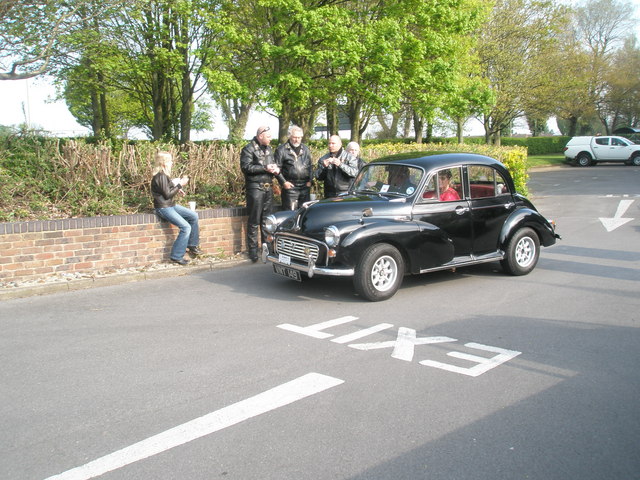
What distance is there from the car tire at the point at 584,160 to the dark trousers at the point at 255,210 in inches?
1299

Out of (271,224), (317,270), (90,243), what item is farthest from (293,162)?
(90,243)

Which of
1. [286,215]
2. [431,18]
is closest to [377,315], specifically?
[286,215]

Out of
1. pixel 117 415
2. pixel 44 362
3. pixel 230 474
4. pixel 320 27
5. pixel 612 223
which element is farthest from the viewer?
pixel 320 27

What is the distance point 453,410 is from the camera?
402 cm

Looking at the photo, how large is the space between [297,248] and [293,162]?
2.83 m

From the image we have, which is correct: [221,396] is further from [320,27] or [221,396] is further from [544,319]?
[320,27]

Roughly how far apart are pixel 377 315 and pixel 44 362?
131 inches

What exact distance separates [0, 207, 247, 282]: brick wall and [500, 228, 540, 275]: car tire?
183 inches

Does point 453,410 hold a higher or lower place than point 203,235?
lower

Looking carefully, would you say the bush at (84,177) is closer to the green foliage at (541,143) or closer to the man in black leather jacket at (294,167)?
the man in black leather jacket at (294,167)

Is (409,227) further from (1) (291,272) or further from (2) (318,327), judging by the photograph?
(2) (318,327)

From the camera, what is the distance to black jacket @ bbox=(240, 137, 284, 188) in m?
9.33

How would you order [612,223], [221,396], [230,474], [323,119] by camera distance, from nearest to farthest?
1. [230,474]
2. [221,396]
3. [612,223]
4. [323,119]

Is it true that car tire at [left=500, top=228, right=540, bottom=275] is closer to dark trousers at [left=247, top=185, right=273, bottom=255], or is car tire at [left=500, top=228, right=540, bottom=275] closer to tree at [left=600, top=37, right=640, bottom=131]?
dark trousers at [left=247, top=185, right=273, bottom=255]
